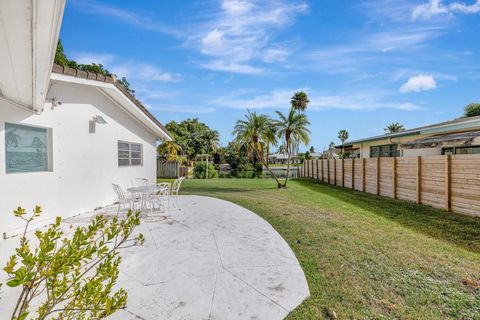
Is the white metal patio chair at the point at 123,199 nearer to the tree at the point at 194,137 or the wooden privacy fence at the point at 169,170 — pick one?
the wooden privacy fence at the point at 169,170

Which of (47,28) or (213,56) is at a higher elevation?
(213,56)

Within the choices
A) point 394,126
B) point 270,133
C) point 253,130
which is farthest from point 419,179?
point 394,126

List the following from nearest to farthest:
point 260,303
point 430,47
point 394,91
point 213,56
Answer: point 260,303, point 430,47, point 213,56, point 394,91

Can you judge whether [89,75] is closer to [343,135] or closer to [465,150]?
[465,150]

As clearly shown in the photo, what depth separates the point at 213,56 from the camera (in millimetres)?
13391

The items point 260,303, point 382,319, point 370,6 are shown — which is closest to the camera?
point 382,319

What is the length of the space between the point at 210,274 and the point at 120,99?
751 centimetres

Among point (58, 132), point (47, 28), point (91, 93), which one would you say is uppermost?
point (91, 93)

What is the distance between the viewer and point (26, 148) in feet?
18.5

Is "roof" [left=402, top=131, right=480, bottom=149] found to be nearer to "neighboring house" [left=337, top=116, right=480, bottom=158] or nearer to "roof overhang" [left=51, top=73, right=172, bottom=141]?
"neighboring house" [left=337, top=116, right=480, bottom=158]

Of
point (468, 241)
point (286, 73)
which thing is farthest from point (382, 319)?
point (286, 73)

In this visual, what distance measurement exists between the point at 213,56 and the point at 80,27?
629 cm

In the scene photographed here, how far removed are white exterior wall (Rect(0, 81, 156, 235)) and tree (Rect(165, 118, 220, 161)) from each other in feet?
88.5

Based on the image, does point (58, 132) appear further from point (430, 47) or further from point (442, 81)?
point (442, 81)
